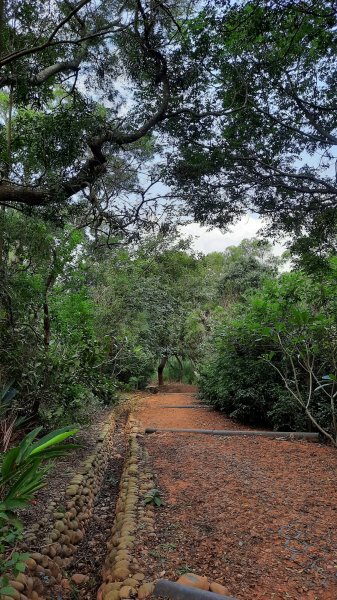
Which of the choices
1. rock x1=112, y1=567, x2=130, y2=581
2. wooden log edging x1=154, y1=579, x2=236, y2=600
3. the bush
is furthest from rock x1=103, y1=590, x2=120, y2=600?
the bush

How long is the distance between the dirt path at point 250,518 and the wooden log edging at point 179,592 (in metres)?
0.16

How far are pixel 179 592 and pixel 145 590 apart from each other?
234 mm

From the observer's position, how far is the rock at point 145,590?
2154 mm

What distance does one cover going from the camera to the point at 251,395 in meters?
7.18

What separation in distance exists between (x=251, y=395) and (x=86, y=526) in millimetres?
4336

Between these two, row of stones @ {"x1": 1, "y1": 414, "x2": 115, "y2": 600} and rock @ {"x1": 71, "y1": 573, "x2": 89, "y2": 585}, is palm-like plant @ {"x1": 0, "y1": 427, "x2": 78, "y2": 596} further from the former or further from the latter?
rock @ {"x1": 71, "y1": 573, "x2": 89, "y2": 585}

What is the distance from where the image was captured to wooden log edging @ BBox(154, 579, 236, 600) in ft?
6.53

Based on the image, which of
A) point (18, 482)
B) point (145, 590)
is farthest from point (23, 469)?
point (145, 590)

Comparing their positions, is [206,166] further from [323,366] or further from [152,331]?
[152,331]

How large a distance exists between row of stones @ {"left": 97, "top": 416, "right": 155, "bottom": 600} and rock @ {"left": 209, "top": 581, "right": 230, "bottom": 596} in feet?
1.16

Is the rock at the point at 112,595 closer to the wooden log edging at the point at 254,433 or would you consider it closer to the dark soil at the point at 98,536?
the dark soil at the point at 98,536

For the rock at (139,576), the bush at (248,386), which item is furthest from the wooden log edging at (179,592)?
the bush at (248,386)

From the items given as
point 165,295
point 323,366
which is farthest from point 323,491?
point 165,295

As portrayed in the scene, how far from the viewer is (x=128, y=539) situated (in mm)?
2797
